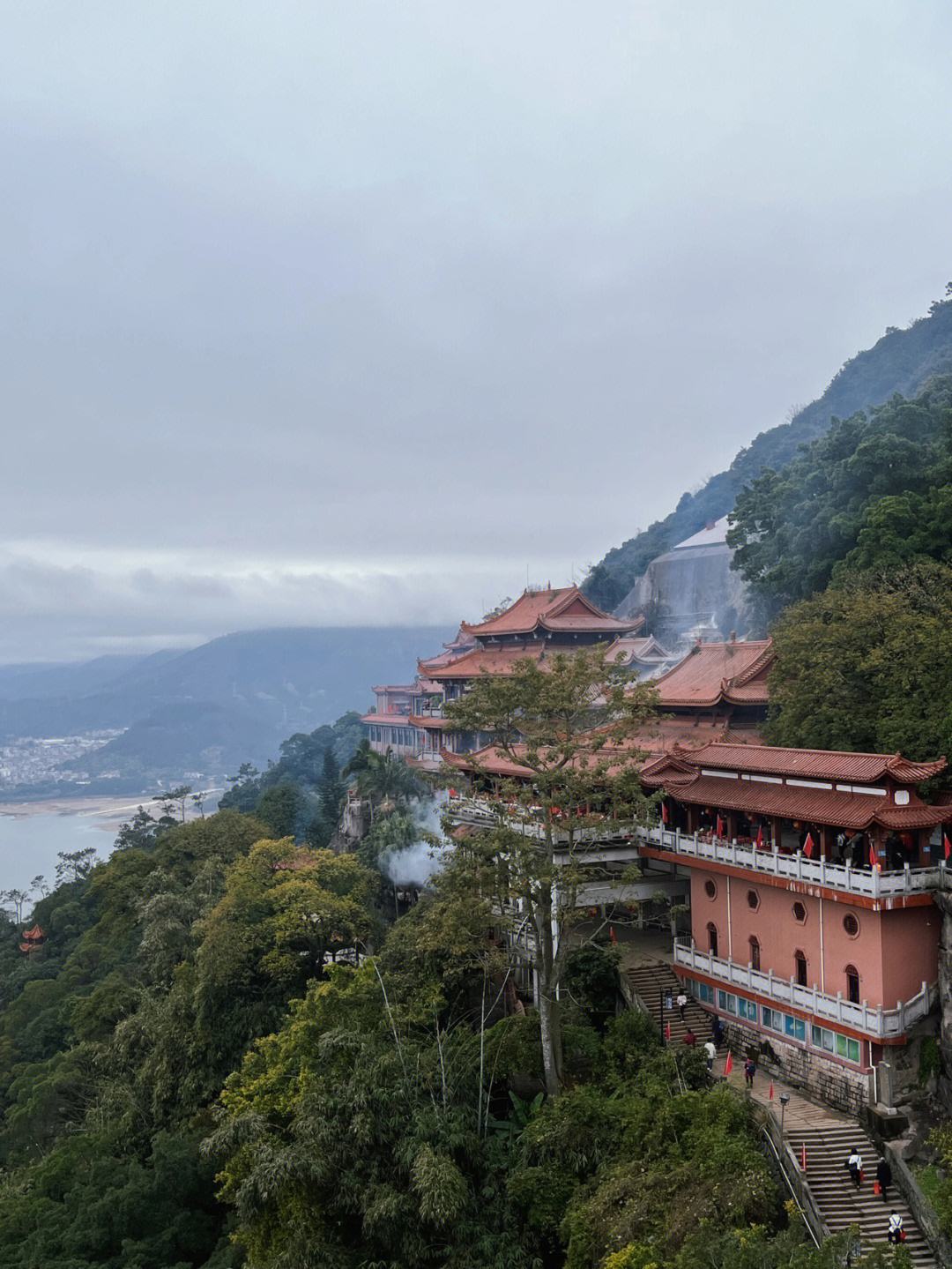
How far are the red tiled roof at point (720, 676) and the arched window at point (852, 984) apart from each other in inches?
430

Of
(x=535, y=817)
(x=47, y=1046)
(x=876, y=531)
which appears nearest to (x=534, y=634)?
(x=876, y=531)

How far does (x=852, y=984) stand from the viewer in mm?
21375

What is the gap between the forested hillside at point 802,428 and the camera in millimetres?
84438

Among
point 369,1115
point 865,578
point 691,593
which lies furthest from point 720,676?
point 691,593

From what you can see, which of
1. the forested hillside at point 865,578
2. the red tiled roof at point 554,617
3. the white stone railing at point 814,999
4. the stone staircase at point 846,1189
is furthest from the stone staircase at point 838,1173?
the red tiled roof at point 554,617

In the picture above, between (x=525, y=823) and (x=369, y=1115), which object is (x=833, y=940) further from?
(x=369, y=1115)

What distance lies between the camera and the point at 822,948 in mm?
22094

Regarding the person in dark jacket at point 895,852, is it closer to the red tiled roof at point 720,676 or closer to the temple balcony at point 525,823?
the temple balcony at point 525,823

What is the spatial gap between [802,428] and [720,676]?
67.0 metres

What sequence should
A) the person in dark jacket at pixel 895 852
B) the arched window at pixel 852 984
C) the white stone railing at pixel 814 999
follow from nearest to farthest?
the white stone railing at pixel 814 999, the person in dark jacket at pixel 895 852, the arched window at pixel 852 984

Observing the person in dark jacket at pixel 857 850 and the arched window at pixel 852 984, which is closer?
the arched window at pixel 852 984

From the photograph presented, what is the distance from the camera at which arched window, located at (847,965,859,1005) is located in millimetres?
21250

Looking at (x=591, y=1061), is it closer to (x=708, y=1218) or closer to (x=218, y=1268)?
(x=708, y=1218)

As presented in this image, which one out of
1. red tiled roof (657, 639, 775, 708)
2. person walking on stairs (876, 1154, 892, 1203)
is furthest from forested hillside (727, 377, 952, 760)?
person walking on stairs (876, 1154, 892, 1203)
